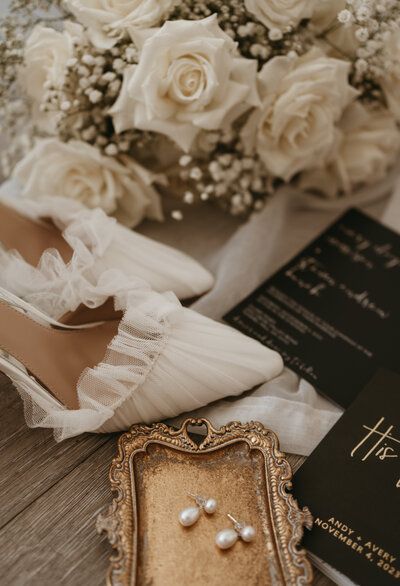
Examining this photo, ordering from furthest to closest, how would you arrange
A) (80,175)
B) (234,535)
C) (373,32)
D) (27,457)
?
(80,175), (373,32), (27,457), (234,535)

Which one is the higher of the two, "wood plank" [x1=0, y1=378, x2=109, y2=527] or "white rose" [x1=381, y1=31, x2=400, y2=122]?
"white rose" [x1=381, y1=31, x2=400, y2=122]

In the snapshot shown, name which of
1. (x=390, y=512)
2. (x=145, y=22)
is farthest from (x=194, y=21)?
(x=390, y=512)

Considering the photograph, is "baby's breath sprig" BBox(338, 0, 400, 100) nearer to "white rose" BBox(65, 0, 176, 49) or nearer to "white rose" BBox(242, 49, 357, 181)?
"white rose" BBox(242, 49, 357, 181)

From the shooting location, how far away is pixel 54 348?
2.51ft

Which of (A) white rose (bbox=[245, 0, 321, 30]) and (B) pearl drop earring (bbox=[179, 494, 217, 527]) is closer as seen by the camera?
(B) pearl drop earring (bbox=[179, 494, 217, 527])

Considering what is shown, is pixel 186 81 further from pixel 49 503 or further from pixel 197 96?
pixel 49 503

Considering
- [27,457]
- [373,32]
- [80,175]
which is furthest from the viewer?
[80,175]

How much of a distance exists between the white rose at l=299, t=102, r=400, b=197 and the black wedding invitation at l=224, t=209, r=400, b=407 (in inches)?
3.2

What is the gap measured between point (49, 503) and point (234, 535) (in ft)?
0.78

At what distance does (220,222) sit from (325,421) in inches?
17.2

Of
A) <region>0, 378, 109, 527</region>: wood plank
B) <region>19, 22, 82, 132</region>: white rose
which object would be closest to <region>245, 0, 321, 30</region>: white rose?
<region>19, 22, 82, 132</region>: white rose

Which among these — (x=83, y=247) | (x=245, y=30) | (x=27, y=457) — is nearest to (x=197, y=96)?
(x=245, y=30)

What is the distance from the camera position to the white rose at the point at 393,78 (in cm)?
87

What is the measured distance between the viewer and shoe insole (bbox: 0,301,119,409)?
0.74 meters
